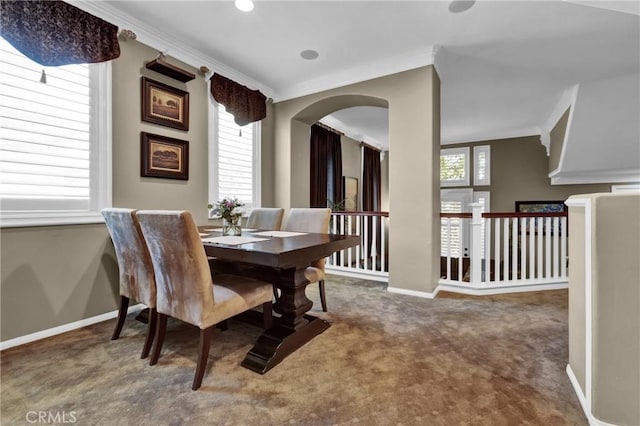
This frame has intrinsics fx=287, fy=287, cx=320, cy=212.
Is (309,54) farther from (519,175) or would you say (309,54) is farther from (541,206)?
(541,206)

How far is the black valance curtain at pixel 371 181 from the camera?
7.09 meters

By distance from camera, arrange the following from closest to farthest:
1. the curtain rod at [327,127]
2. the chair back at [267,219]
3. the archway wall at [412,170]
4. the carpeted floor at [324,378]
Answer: the carpeted floor at [324,378] → the chair back at [267,219] → the archway wall at [412,170] → the curtain rod at [327,127]

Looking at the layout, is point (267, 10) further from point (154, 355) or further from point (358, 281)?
point (358, 281)

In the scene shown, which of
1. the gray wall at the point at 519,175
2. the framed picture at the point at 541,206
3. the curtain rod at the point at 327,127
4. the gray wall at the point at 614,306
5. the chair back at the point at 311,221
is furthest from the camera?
the gray wall at the point at 519,175

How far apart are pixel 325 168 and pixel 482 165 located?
406cm

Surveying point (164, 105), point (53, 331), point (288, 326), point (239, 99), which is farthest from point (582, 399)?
point (239, 99)

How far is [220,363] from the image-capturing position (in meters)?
1.85

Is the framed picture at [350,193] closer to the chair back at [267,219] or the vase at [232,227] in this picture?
the chair back at [267,219]

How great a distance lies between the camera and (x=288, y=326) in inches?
81.2

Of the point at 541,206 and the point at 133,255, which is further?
the point at 541,206

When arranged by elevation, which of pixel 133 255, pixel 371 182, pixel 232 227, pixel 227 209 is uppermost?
pixel 371 182

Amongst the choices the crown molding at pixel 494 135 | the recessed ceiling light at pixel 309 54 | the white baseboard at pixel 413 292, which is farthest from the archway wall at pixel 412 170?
the crown molding at pixel 494 135

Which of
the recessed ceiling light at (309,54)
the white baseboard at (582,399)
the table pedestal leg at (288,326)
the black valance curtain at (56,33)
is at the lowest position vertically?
the white baseboard at (582,399)

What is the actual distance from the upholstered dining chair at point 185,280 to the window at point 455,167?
22.4 feet
